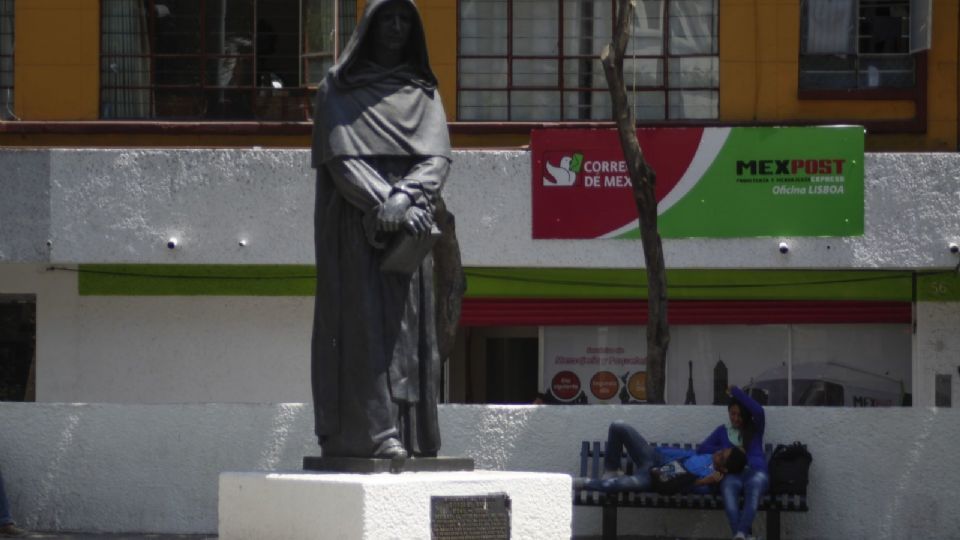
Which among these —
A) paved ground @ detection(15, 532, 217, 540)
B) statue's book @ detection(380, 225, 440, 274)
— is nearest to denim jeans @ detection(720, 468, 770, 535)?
paved ground @ detection(15, 532, 217, 540)

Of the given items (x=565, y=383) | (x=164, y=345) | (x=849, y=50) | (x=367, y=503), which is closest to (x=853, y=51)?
(x=849, y=50)

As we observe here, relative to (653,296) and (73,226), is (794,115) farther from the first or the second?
(73,226)

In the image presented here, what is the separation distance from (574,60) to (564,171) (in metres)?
2.29

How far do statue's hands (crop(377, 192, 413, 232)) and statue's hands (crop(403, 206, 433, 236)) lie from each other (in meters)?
0.02

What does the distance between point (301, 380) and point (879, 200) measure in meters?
7.03

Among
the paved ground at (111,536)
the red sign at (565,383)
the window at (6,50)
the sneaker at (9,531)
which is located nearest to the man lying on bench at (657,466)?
the paved ground at (111,536)

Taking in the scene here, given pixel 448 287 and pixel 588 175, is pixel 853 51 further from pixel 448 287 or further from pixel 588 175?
pixel 448 287

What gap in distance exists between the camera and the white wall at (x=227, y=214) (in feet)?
69.4

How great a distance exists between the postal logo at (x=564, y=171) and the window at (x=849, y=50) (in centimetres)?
327

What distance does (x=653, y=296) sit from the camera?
17.7m

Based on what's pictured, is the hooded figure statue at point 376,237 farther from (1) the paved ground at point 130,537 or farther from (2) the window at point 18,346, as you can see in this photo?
(2) the window at point 18,346

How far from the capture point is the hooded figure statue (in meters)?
9.44

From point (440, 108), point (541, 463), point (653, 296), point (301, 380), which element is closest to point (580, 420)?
point (541, 463)

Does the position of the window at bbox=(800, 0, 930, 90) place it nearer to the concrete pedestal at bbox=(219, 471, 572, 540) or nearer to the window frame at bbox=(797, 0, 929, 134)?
the window frame at bbox=(797, 0, 929, 134)
